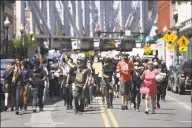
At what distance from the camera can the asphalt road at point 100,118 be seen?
15969 millimetres

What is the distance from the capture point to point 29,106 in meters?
23.0

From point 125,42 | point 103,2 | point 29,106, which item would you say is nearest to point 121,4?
point 103,2

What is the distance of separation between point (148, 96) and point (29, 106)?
5.83 meters

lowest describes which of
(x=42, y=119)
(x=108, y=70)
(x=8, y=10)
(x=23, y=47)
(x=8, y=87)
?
(x=42, y=119)

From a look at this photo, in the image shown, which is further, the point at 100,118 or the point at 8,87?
the point at 8,87

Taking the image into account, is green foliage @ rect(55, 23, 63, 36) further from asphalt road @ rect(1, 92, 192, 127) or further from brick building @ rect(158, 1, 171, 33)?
asphalt road @ rect(1, 92, 192, 127)

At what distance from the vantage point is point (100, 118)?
17.5 m

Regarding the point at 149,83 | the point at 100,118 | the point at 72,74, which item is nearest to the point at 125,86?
the point at 149,83

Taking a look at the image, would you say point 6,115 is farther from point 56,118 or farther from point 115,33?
point 115,33

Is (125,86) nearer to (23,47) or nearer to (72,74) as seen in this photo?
(72,74)

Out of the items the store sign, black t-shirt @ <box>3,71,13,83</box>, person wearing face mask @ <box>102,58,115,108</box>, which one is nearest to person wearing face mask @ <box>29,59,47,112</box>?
black t-shirt @ <box>3,71,13,83</box>

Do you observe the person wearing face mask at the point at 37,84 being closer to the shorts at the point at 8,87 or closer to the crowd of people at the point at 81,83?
the crowd of people at the point at 81,83

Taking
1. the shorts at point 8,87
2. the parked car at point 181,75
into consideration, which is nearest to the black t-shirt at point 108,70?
the shorts at point 8,87

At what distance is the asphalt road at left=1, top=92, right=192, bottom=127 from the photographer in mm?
15969
